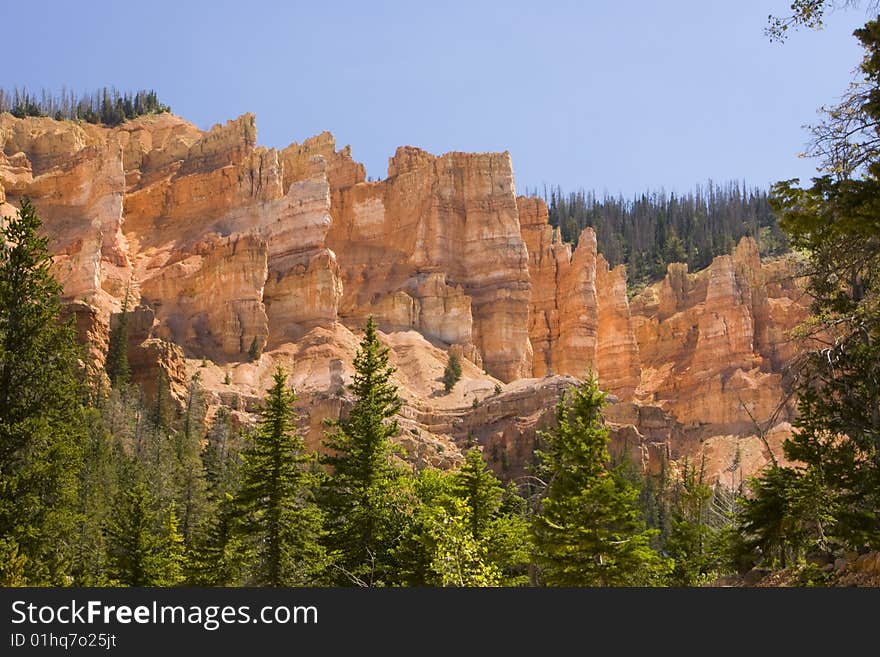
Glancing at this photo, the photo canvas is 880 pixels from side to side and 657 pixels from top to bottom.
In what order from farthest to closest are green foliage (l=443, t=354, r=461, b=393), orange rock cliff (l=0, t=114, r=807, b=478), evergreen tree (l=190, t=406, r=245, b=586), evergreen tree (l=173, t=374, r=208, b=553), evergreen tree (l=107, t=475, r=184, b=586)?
green foliage (l=443, t=354, r=461, b=393) → orange rock cliff (l=0, t=114, r=807, b=478) → evergreen tree (l=173, t=374, r=208, b=553) → evergreen tree (l=107, t=475, r=184, b=586) → evergreen tree (l=190, t=406, r=245, b=586)

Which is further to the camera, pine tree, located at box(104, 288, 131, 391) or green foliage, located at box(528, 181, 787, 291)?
green foliage, located at box(528, 181, 787, 291)

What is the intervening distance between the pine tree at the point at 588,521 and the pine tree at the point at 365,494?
5.12m

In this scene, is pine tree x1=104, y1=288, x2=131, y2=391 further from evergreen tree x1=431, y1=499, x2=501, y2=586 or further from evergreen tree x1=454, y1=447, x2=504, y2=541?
evergreen tree x1=431, y1=499, x2=501, y2=586

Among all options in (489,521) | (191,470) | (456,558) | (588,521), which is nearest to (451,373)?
(191,470)

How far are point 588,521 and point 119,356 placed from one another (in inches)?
2417

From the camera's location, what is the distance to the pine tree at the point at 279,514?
28.8m

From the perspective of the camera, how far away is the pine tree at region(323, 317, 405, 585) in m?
30.6

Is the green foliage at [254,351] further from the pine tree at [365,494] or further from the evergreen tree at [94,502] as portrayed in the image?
the pine tree at [365,494]

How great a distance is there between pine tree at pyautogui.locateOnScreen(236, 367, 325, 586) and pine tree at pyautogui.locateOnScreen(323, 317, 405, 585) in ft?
3.95

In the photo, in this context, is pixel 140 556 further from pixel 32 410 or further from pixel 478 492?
pixel 32 410

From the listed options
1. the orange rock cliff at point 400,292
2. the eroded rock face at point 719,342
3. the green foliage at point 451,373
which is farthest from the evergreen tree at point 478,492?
the eroded rock face at point 719,342

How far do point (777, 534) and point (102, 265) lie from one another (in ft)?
273

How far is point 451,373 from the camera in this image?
9531 centimetres

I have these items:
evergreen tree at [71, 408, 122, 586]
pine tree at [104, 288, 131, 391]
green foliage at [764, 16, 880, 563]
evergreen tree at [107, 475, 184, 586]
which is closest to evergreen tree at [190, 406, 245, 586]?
evergreen tree at [107, 475, 184, 586]
